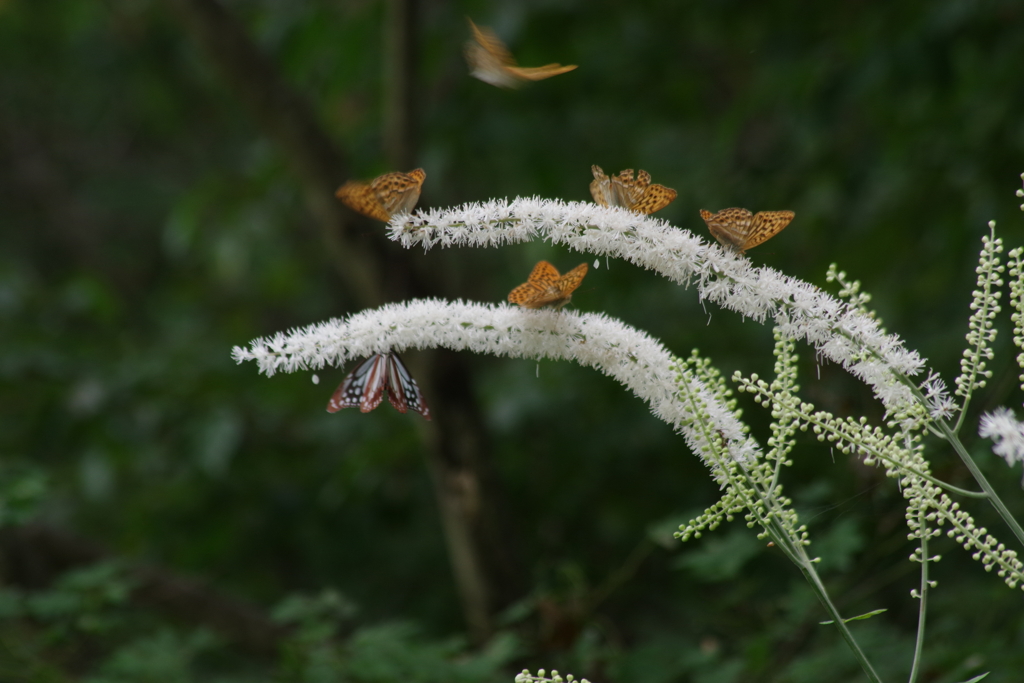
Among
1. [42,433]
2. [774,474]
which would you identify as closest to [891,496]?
[774,474]

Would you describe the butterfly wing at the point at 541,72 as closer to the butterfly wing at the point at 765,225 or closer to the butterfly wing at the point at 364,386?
the butterfly wing at the point at 765,225

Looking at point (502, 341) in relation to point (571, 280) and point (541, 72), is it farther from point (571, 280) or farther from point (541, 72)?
point (541, 72)

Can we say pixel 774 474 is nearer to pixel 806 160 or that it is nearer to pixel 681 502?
pixel 806 160

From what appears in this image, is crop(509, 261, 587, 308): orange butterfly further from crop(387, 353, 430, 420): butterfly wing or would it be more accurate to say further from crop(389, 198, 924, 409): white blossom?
crop(387, 353, 430, 420): butterfly wing

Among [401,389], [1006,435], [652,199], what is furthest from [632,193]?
[1006,435]

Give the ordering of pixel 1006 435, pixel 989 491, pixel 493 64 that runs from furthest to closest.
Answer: pixel 493 64, pixel 989 491, pixel 1006 435
